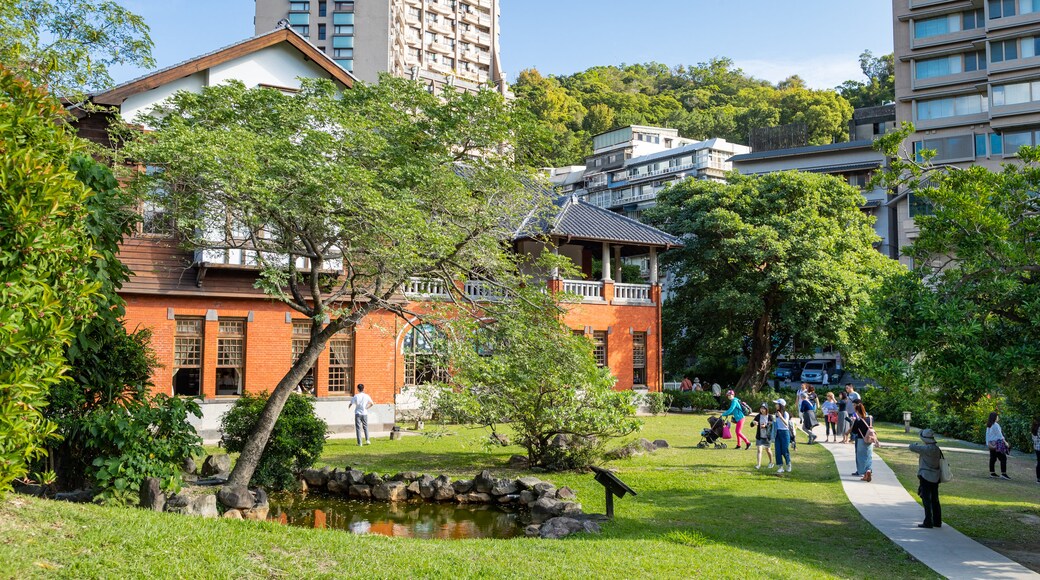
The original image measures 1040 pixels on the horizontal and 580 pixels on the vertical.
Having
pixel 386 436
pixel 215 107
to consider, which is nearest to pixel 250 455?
pixel 215 107

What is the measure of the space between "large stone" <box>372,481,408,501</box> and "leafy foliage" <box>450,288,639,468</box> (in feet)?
6.46

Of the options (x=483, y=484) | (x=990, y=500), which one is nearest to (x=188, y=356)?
(x=483, y=484)

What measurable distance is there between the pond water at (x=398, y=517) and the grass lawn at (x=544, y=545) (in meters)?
1.71

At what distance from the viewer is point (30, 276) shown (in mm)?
6641

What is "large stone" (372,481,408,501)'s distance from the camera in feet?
48.2

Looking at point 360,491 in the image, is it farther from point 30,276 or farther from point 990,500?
point 990,500

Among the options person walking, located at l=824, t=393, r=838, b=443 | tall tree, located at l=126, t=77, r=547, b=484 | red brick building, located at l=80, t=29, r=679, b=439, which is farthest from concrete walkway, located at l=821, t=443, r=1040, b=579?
tall tree, located at l=126, t=77, r=547, b=484

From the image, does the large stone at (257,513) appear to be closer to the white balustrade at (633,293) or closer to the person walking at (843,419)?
the person walking at (843,419)

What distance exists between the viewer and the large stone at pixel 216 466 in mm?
14797

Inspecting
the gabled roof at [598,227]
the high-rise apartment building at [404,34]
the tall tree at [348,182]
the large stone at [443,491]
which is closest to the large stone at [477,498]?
the large stone at [443,491]

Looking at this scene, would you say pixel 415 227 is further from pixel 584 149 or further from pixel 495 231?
pixel 584 149

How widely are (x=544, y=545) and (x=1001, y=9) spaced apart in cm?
4983

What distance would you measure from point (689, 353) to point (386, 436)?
18021 millimetres

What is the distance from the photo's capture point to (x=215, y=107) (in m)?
13.7
